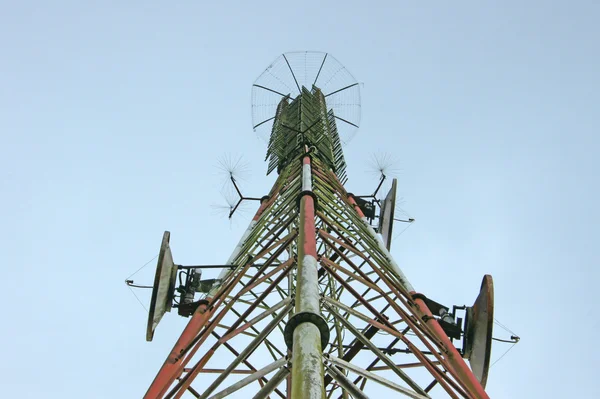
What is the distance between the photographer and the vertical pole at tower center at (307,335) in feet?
10.3

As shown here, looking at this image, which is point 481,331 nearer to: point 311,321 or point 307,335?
point 311,321

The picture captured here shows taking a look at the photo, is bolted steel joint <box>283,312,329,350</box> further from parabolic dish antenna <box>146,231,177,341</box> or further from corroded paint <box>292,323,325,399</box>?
parabolic dish antenna <box>146,231,177,341</box>

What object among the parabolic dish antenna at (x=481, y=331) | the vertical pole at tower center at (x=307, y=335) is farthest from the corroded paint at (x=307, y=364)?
the parabolic dish antenna at (x=481, y=331)

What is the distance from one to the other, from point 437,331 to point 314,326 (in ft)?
8.22

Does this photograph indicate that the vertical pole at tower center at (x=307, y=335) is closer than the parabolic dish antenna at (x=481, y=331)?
Yes

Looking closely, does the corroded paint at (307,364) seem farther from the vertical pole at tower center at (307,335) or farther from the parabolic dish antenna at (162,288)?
the parabolic dish antenna at (162,288)

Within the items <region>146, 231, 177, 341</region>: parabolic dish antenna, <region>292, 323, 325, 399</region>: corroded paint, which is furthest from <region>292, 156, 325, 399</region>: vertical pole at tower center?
<region>146, 231, 177, 341</region>: parabolic dish antenna

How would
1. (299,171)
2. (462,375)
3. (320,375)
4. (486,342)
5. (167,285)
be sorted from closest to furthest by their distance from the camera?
1. (320,375)
2. (462,375)
3. (486,342)
4. (167,285)
5. (299,171)

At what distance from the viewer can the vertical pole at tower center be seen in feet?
10.3

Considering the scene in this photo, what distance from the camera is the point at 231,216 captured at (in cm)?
1196

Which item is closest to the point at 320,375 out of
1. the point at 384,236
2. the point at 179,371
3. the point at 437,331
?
the point at 179,371

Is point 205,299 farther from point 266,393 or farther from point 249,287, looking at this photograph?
point 266,393

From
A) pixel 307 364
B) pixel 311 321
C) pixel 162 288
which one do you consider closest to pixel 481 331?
pixel 311 321

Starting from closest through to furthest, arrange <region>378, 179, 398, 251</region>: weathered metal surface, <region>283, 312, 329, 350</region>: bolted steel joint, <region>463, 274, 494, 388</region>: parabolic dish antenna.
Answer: <region>283, 312, 329, 350</region>: bolted steel joint
<region>463, 274, 494, 388</region>: parabolic dish antenna
<region>378, 179, 398, 251</region>: weathered metal surface
